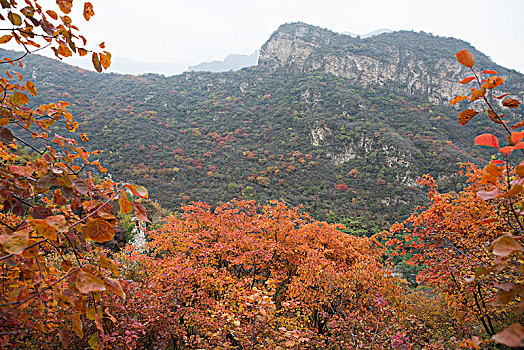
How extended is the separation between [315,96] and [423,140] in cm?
1939

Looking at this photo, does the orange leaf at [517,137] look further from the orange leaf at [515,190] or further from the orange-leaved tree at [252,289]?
the orange-leaved tree at [252,289]

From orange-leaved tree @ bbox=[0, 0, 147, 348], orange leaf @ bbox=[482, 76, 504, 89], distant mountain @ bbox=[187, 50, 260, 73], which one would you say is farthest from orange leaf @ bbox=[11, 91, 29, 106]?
distant mountain @ bbox=[187, 50, 260, 73]

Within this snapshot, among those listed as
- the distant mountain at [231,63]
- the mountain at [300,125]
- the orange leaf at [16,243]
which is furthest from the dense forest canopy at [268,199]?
the distant mountain at [231,63]

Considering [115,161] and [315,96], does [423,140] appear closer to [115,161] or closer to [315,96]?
[315,96]

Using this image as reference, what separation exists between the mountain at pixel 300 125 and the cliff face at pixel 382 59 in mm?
290

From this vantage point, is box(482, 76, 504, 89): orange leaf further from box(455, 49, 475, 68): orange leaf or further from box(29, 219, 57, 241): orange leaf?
box(29, 219, 57, 241): orange leaf

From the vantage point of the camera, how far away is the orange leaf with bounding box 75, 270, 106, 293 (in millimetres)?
811

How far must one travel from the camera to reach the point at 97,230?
94 centimetres

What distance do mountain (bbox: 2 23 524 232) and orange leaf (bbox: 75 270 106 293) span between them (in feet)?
73.5

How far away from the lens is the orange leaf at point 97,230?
93cm

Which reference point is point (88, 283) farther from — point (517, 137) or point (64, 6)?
point (517, 137)

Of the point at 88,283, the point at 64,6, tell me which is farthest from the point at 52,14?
the point at 88,283

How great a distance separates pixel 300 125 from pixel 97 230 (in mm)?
39935

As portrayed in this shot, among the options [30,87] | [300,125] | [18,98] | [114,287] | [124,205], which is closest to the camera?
[114,287]
